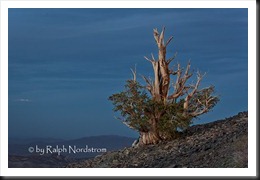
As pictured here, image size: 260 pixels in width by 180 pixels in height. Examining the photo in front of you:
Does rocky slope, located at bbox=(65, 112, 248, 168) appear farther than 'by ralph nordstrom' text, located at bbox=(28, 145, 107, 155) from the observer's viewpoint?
No

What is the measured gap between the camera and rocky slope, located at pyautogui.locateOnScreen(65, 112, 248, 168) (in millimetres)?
9516

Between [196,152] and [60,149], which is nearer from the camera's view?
[60,149]

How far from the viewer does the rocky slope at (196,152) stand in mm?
9516

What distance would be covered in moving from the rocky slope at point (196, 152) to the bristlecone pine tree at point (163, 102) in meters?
0.30

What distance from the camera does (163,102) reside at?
10.9m

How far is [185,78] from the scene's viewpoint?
427 inches

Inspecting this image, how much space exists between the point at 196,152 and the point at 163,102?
3.99 feet

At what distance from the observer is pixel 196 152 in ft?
32.7

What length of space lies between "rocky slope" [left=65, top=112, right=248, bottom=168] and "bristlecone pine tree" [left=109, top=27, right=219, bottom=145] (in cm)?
30

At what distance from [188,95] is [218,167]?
188cm

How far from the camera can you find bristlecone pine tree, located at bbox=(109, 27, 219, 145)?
10781mm

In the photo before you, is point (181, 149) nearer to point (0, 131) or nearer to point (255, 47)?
point (255, 47)
